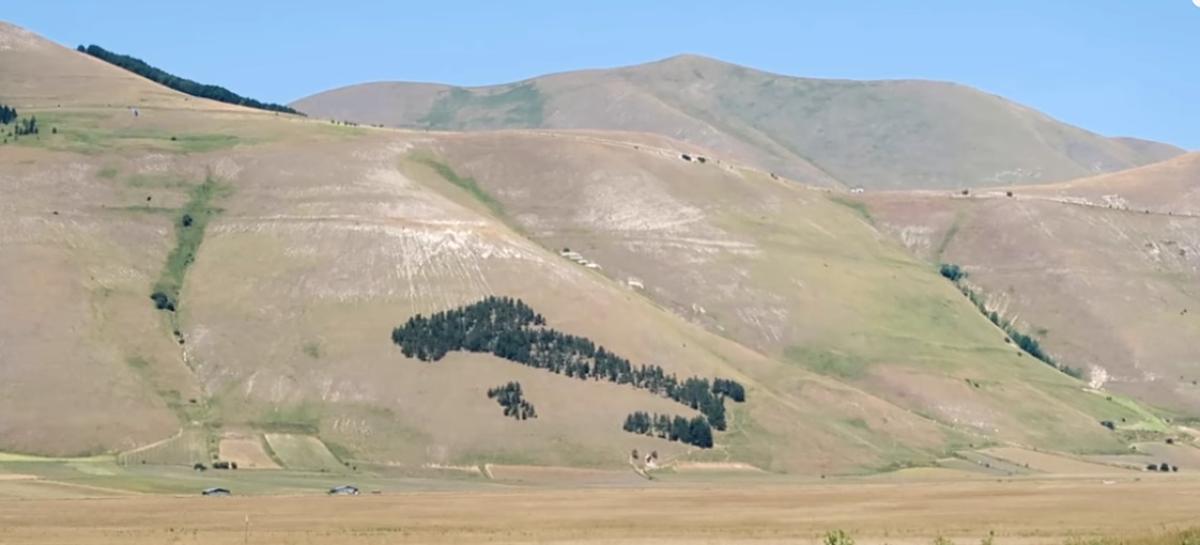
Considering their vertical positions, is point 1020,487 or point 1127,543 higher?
point 1127,543

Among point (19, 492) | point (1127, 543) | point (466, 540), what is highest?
point (1127, 543)

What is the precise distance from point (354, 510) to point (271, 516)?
8.64 meters

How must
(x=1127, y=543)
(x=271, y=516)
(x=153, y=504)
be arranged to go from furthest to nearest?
(x=153, y=504) → (x=271, y=516) → (x=1127, y=543)

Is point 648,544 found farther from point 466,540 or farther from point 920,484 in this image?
point 920,484

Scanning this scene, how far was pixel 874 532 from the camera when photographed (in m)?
121

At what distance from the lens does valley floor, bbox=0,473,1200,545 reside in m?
118

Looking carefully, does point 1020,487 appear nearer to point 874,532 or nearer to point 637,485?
point 637,485

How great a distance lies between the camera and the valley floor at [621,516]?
11844 cm

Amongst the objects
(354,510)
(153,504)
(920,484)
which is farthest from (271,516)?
(920,484)

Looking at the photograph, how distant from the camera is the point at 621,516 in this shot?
456ft

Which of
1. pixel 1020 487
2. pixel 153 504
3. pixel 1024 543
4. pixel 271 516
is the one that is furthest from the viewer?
pixel 1020 487

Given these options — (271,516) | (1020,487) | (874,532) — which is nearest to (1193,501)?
(1020,487)

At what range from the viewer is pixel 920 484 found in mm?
199000

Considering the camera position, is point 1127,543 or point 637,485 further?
point 637,485
